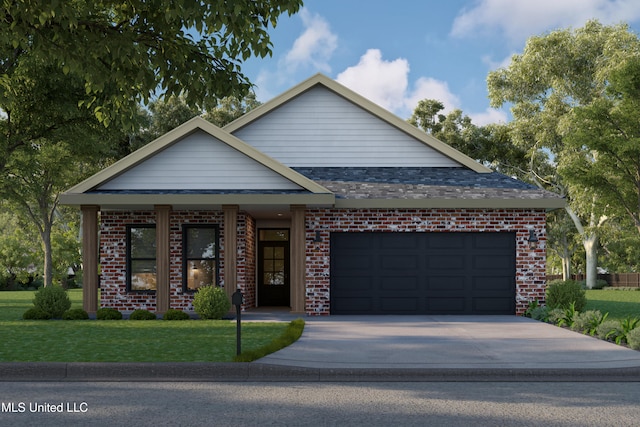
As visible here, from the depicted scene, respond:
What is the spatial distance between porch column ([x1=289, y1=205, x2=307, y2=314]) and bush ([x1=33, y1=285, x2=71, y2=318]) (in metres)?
6.21

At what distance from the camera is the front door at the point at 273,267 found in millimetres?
23094

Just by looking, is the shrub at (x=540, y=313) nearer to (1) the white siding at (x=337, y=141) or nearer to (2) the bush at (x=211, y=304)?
(1) the white siding at (x=337, y=141)

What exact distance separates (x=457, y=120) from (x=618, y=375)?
39.2 metres

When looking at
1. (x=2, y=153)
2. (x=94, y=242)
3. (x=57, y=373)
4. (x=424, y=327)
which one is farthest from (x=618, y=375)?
(x=2, y=153)

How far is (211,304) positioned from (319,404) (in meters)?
10.2

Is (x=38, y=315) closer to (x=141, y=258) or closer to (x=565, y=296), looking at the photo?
(x=141, y=258)

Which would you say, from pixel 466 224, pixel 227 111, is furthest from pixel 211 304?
pixel 227 111

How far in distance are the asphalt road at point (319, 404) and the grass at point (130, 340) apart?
157cm

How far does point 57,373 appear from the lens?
9359mm

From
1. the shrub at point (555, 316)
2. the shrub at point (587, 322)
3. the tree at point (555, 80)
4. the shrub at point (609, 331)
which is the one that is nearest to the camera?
the shrub at point (609, 331)

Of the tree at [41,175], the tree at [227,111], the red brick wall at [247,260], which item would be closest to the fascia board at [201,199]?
the red brick wall at [247,260]

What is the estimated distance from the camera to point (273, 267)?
23.2m

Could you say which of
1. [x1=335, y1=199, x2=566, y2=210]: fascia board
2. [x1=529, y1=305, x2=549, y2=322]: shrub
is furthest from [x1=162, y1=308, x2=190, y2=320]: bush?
[x1=529, y1=305, x2=549, y2=322]: shrub

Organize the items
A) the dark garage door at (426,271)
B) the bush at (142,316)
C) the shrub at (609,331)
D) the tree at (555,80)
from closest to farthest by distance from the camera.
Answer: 1. the shrub at (609,331)
2. the bush at (142,316)
3. the dark garage door at (426,271)
4. the tree at (555,80)
